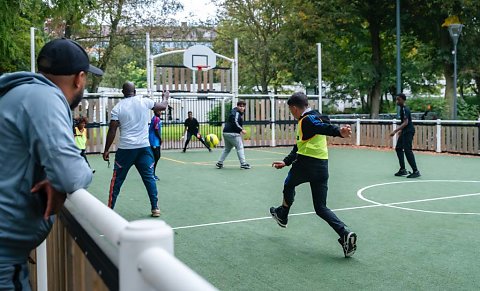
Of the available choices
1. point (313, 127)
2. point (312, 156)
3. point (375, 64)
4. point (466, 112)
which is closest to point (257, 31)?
point (375, 64)

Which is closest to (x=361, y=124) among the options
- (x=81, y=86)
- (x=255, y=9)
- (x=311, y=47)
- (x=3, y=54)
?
(x=311, y=47)

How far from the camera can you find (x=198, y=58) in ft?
85.3

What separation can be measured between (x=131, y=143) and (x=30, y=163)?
655 centimetres

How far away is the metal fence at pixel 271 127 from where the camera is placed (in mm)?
21709

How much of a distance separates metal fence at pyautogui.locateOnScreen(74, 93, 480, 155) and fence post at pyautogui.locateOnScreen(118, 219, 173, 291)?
19.8 metres

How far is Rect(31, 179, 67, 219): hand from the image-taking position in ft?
7.71

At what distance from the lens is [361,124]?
26.4 m

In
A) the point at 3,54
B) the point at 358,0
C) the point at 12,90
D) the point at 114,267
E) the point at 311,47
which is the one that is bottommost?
the point at 114,267

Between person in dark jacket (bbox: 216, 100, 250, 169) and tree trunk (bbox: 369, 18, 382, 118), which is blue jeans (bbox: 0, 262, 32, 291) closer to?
person in dark jacket (bbox: 216, 100, 250, 169)

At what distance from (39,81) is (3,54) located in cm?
1451

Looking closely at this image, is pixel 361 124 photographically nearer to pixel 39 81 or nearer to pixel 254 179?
pixel 254 179

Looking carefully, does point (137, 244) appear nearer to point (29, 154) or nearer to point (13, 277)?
point (29, 154)

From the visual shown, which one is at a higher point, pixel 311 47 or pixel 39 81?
pixel 311 47

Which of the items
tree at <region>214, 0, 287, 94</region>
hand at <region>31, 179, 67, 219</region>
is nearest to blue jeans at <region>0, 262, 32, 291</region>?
hand at <region>31, 179, 67, 219</region>
